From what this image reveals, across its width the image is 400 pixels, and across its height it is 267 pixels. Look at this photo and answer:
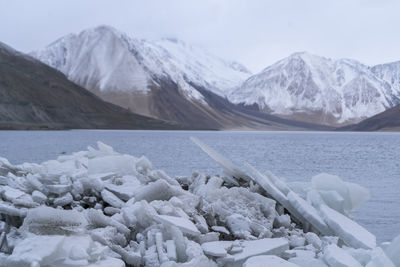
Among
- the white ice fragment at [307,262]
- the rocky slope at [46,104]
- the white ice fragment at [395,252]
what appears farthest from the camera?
the rocky slope at [46,104]

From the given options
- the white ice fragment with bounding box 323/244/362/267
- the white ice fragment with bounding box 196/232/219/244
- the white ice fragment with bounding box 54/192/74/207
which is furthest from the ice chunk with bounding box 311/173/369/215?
the white ice fragment with bounding box 54/192/74/207

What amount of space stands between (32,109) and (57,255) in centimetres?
12313

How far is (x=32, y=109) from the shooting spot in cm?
12200

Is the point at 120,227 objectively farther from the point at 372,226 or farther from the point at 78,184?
the point at 372,226

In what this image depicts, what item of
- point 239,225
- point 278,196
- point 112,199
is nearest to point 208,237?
point 239,225

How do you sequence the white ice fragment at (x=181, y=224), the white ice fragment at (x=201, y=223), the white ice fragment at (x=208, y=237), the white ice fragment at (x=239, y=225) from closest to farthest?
the white ice fragment at (x=181, y=224)
the white ice fragment at (x=208, y=237)
the white ice fragment at (x=201, y=223)
the white ice fragment at (x=239, y=225)

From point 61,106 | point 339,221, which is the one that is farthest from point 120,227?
point 61,106

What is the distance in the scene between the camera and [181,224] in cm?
682

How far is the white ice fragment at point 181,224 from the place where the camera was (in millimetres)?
6742

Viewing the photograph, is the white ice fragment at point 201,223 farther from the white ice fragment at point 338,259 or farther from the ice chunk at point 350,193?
the ice chunk at point 350,193

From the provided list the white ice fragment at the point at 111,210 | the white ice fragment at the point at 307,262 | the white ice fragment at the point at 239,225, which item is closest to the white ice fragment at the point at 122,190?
the white ice fragment at the point at 111,210

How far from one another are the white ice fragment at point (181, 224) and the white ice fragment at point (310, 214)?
3.02 meters

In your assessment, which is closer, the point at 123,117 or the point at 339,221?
the point at 339,221

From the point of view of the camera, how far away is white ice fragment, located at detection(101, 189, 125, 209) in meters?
8.28
